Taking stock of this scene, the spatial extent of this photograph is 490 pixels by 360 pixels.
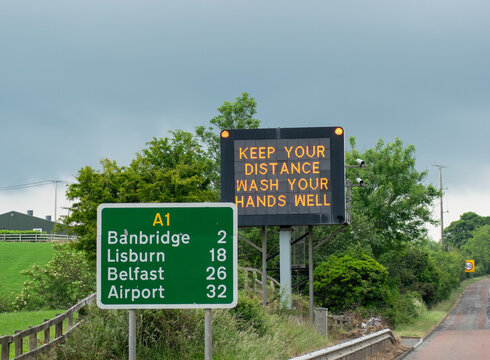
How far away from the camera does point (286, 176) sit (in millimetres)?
25328

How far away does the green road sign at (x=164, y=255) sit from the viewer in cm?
788

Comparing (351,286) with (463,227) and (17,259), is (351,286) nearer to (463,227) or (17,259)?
(17,259)

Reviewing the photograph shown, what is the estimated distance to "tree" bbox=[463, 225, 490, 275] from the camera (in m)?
154

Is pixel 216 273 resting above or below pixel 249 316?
above

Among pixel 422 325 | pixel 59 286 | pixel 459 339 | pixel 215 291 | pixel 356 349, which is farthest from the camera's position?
pixel 422 325

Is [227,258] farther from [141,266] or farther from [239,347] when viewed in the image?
→ [239,347]

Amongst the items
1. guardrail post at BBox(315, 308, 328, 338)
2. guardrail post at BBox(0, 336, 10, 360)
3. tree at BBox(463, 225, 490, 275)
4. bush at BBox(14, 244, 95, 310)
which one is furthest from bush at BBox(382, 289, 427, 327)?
tree at BBox(463, 225, 490, 275)

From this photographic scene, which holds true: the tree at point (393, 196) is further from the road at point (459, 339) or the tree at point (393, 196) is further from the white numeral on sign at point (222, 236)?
the white numeral on sign at point (222, 236)

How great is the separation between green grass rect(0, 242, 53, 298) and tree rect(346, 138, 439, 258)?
87.0 ft

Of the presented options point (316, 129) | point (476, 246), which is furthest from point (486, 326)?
point (476, 246)

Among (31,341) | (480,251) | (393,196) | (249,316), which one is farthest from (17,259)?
(480,251)

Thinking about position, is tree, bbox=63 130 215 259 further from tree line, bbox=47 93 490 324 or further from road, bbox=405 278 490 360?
road, bbox=405 278 490 360

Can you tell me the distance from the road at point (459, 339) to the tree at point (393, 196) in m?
7.35

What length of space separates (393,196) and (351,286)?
82.6 feet
